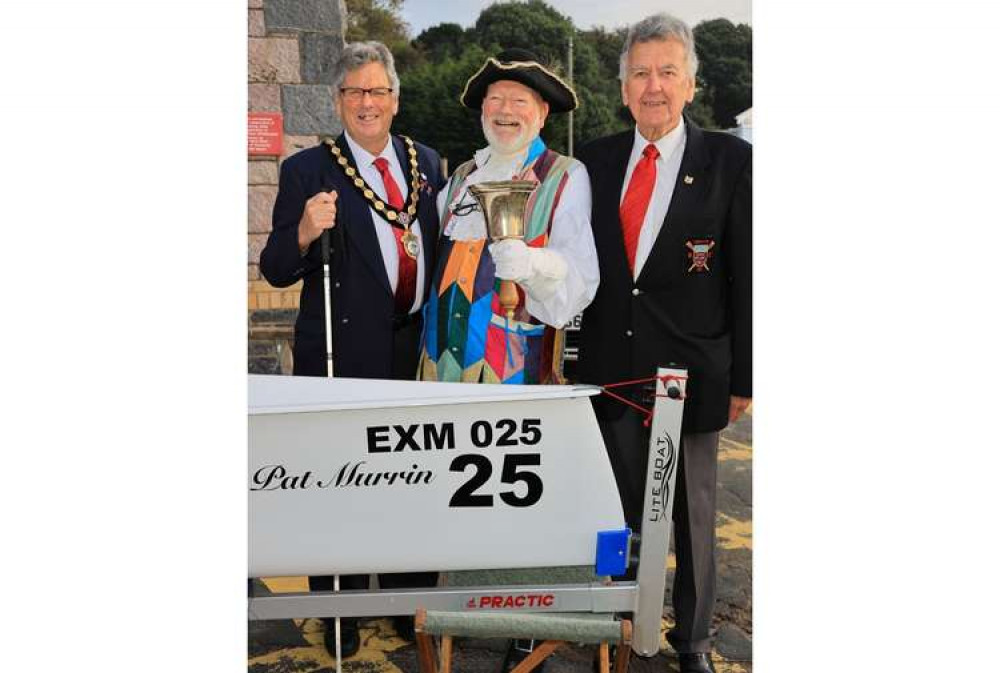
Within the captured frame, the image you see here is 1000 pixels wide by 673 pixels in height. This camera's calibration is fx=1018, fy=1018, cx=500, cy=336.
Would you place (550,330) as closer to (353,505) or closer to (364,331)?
(364,331)

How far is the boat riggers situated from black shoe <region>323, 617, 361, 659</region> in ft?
1.36

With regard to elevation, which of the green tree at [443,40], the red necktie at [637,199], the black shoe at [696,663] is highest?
the green tree at [443,40]

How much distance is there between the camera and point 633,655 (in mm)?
3148

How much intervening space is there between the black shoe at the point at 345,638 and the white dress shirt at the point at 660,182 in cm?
142

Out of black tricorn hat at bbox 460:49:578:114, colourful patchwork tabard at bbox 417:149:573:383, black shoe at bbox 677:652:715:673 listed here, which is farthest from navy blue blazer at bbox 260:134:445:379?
black shoe at bbox 677:652:715:673

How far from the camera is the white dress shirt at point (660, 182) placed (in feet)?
9.78

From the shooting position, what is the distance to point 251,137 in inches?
121

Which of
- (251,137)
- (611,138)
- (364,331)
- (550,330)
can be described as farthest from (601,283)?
(251,137)

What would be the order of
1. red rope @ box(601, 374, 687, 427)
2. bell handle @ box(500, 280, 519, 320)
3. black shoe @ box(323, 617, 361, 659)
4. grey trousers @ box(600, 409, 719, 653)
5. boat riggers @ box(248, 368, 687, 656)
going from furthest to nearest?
black shoe @ box(323, 617, 361, 659) → grey trousers @ box(600, 409, 719, 653) → bell handle @ box(500, 280, 519, 320) → red rope @ box(601, 374, 687, 427) → boat riggers @ box(248, 368, 687, 656)

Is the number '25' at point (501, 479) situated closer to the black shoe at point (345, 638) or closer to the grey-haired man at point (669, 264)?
the grey-haired man at point (669, 264)

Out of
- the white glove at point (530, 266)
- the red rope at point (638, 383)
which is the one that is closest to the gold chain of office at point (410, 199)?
the white glove at point (530, 266)

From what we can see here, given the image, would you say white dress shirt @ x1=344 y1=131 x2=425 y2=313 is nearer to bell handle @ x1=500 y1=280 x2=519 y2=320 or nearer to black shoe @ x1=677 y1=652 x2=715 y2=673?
bell handle @ x1=500 y1=280 x2=519 y2=320

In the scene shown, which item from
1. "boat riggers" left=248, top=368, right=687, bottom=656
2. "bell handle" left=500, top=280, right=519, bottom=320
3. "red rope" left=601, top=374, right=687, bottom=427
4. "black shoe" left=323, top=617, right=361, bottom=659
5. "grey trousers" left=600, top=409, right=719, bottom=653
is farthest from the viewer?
"black shoe" left=323, top=617, right=361, bottom=659

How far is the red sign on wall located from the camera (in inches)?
122
